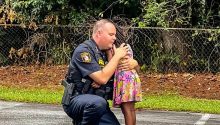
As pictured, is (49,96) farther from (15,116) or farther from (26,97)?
(15,116)

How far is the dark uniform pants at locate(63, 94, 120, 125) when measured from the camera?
4.97 metres

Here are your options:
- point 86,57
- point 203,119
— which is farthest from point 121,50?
point 203,119

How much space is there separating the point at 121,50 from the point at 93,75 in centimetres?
37

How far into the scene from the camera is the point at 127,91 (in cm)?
520

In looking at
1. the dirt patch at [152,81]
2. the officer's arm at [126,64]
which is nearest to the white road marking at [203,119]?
the dirt patch at [152,81]

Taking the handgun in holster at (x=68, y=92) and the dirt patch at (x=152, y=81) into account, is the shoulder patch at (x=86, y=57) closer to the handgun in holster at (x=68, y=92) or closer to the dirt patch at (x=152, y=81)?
the handgun in holster at (x=68, y=92)

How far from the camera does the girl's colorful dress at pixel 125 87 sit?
5164 millimetres

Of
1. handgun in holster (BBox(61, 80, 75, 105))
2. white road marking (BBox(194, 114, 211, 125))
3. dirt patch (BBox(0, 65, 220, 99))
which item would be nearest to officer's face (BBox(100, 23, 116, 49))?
handgun in holster (BBox(61, 80, 75, 105))

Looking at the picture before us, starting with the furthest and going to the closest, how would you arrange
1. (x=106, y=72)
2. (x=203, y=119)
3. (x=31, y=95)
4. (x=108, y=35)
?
(x=31, y=95) → (x=203, y=119) → (x=108, y=35) → (x=106, y=72)

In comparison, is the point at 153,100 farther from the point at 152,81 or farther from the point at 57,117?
the point at 57,117

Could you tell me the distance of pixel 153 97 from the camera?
12.4m

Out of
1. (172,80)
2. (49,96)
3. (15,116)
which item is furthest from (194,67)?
(15,116)

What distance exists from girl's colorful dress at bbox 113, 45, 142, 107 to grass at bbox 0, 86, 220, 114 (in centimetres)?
543

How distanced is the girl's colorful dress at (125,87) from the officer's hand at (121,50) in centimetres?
10
